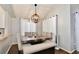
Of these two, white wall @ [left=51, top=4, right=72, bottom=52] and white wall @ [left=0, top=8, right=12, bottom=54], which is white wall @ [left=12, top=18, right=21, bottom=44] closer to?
white wall @ [left=0, top=8, right=12, bottom=54]

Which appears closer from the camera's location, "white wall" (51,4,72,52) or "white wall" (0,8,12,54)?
"white wall" (51,4,72,52)

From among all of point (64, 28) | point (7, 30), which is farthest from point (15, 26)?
point (64, 28)

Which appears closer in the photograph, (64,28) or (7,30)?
(64,28)

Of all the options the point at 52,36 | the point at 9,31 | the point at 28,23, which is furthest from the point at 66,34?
the point at 9,31

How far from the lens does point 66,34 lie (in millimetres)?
1957

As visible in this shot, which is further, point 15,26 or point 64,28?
point 15,26

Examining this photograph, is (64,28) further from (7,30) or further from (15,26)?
(7,30)

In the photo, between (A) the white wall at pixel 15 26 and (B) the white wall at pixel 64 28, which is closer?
(B) the white wall at pixel 64 28

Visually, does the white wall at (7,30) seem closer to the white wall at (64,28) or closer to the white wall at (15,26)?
the white wall at (15,26)

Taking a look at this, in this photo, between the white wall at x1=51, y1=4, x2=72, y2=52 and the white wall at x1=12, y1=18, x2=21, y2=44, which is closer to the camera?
the white wall at x1=51, y1=4, x2=72, y2=52

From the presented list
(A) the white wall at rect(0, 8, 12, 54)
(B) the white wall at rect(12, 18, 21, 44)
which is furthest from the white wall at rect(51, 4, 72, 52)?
(A) the white wall at rect(0, 8, 12, 54)

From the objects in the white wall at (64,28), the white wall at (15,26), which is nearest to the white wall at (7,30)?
the white wall at (15,26)
